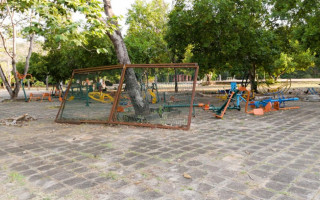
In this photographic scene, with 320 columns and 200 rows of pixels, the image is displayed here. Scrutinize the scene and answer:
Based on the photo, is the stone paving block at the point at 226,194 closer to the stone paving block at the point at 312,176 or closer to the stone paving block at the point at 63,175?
the stone paving block at the point at 312,176

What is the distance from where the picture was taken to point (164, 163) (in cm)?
391

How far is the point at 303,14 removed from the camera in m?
13.4

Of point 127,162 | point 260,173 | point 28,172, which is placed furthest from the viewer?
point 127,162

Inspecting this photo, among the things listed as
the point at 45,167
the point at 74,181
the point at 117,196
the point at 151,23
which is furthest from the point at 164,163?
the point at 151,23

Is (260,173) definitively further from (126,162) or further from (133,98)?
(133,98)

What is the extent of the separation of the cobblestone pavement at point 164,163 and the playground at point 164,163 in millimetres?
11

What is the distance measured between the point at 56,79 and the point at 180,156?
72.9 ft

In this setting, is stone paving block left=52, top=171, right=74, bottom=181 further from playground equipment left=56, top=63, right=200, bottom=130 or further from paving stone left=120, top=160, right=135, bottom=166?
playground equipment left=56, top=63, right=200, bottom=130

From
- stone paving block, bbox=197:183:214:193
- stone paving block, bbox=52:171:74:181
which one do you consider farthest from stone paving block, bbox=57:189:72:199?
stone paving block, bbox=197:183:214:193

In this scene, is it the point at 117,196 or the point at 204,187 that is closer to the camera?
the point at 117,196

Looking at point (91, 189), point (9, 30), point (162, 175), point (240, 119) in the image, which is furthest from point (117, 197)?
point (9, 30)

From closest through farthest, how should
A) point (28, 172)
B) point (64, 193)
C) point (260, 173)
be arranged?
point (64, 193) < point (260, 173) < point (28, 172)

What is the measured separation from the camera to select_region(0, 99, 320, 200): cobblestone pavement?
296cm

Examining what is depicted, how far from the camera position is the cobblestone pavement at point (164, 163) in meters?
2.96
